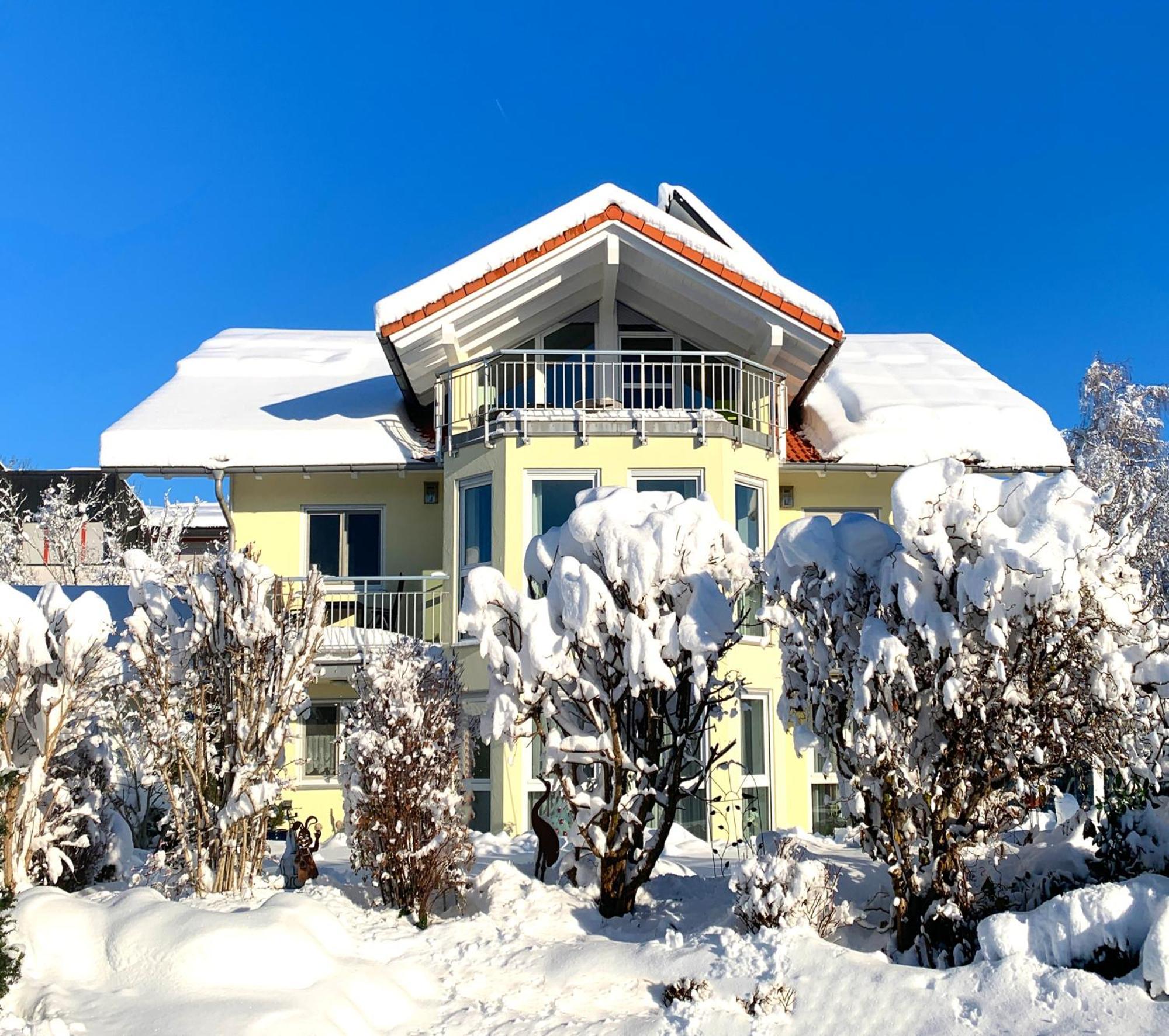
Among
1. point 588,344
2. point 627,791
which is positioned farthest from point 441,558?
point 627,791

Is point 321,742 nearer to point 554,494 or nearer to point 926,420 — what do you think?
point 554,494

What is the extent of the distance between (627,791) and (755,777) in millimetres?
5631

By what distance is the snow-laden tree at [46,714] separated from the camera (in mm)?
9883

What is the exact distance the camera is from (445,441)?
1653 cm

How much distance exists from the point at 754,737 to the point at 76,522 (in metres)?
21.1

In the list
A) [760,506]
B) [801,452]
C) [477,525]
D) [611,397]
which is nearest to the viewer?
[477,525]

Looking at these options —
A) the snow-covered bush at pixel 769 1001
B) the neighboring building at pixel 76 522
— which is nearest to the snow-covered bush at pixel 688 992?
the snow-covered bush at pixel 769 1001

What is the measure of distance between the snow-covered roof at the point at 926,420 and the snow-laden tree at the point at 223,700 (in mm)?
9116

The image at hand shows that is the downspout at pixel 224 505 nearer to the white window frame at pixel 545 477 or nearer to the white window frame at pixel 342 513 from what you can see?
the white window frame at pixel 342 513

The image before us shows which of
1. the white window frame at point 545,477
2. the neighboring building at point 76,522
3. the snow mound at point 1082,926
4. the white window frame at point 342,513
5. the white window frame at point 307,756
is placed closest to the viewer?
the snow mound at point 1082,926

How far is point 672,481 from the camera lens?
15.4m

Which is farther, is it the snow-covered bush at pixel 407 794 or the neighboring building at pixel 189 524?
the neighboring building at pixel 189 524

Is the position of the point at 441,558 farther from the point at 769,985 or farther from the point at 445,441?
the point at 769,985

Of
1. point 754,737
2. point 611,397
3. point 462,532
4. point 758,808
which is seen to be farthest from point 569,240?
point 758,808
